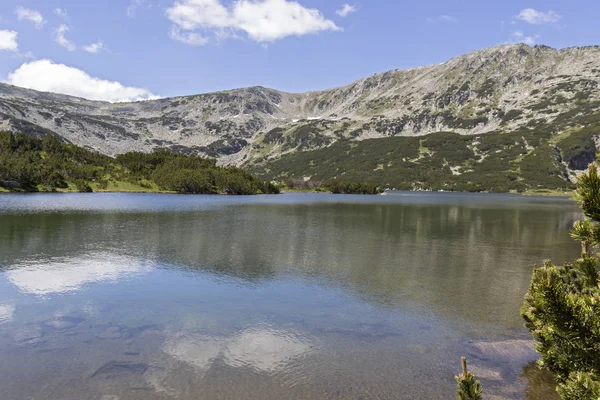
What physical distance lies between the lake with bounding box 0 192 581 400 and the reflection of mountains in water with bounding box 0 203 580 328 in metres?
0.28

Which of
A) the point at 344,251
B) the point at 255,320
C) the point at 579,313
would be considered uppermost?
the point at 579,313

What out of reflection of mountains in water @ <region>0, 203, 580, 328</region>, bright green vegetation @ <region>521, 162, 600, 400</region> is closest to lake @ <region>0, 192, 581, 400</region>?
reflection of mountains in water @ <region>0, 203, 580, 328</region>

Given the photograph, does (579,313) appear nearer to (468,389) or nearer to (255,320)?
(468,389)

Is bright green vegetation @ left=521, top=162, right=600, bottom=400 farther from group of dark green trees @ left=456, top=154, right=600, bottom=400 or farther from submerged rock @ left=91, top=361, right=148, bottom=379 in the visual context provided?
submerged rock @ left=91, top=361, right=148, bottom=379

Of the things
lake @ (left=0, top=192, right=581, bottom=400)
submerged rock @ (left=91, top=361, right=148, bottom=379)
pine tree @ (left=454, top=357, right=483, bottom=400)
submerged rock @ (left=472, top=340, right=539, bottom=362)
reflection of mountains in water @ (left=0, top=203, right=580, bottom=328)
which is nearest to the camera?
pine tree @ (left=454, top=357, right=483, bottom=400)

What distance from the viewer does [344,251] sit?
4591cm

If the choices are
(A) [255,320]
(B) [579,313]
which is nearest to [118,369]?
(A) [255,320]

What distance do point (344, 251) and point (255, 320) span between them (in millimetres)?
25374

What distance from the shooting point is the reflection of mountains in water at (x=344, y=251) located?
29688mm

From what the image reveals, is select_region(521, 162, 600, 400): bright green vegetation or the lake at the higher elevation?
select_region(521, 162, 600, 400): bright green vegetation

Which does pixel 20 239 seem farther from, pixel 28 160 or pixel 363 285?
pixel 28 160

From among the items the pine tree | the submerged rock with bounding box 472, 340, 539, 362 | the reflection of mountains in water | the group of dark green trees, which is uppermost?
the group of dark green trees

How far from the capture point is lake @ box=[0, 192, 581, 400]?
1483cm

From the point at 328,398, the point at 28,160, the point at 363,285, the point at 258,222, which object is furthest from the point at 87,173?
the point at 328,398
